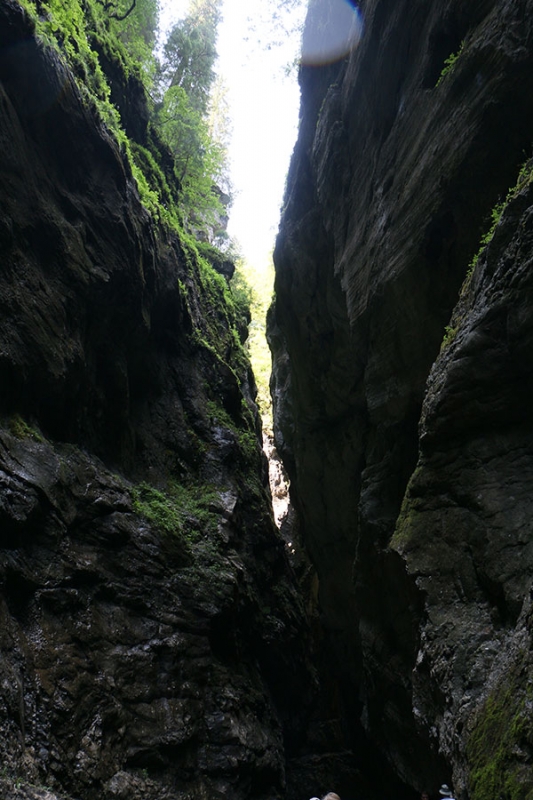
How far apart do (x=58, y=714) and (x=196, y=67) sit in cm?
2360

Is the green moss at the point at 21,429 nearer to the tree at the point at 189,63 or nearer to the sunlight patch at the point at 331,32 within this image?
the sunlight patch at the point at 331,32

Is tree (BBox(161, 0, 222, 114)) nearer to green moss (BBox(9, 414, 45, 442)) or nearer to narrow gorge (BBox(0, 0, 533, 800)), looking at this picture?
narrow gorge (BBox(0, 0, 533, 800))

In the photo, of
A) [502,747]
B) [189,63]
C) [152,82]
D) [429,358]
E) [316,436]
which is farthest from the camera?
[189,63]

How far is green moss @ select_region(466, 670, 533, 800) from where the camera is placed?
3.17 metres

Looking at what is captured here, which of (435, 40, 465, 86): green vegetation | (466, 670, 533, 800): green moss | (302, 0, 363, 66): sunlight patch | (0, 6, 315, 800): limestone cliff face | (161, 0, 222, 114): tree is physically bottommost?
(466, 670, 533, 800): green moss

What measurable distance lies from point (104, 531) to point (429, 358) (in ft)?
19.2

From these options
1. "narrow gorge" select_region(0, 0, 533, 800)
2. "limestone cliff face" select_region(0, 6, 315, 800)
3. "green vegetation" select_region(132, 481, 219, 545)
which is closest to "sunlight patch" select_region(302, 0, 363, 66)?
"narrow gorge" select_region(0, 0, 533, 800)

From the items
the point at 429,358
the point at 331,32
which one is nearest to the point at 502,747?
the point at 429,358

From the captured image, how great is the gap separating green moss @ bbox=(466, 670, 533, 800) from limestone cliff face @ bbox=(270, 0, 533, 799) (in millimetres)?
18

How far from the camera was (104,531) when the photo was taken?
7848mm

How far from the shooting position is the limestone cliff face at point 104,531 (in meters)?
5.93

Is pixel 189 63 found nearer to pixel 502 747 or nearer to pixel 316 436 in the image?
pixel 316 436

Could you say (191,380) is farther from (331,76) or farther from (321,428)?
(331,76)

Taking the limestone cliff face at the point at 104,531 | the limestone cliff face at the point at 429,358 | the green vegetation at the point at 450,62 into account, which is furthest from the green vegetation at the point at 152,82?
the green vegetation at the point at 450,62
